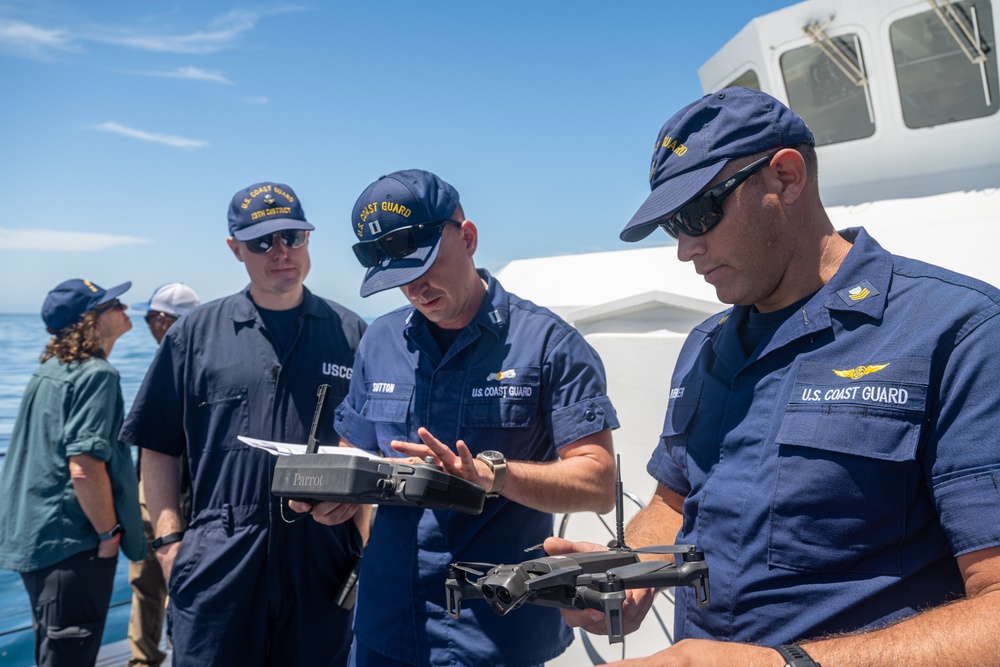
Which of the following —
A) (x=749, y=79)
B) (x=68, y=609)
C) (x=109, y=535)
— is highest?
(x=749, y=79)

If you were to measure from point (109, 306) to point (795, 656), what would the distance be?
12.7 ft

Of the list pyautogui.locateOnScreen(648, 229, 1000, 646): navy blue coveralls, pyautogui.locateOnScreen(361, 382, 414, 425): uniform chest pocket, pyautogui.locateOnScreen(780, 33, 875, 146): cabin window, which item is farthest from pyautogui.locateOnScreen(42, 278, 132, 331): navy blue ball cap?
pyautogui.locateOnScreen(780, 33, 875, 146): cabin window

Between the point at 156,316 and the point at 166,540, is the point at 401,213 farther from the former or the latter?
the point at 156,316

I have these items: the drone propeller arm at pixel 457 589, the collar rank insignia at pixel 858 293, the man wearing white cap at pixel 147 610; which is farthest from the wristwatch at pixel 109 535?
the collar rank insignia at pixel 858 293

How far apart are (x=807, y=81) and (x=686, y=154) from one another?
464 centimetres

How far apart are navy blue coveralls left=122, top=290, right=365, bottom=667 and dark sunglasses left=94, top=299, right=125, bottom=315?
1.27 m

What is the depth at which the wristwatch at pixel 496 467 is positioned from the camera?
197 centimetres

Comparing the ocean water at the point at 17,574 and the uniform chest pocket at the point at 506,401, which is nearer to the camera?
the uniform chest pocket at the point at 506,401

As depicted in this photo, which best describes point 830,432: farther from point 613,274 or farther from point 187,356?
point 613,274

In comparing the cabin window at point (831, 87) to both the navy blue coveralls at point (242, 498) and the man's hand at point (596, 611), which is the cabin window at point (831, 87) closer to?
the navy blue coveralls at point (242, 498)

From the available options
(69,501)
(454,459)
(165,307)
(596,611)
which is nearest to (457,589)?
(596,611)

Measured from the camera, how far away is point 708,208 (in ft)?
5.17

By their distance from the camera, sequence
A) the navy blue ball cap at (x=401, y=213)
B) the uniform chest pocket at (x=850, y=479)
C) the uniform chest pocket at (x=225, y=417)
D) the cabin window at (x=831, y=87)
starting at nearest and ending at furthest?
1. the uniform chest pocket at (x=850, y=479)
2. the navy blue ball cap at (x=401, y=213)
3. the uniform chest pocket at (x=225, y=417)
4. the cabin window at (x=831, y=87)

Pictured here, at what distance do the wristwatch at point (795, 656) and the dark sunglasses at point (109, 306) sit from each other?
3.79 metres
